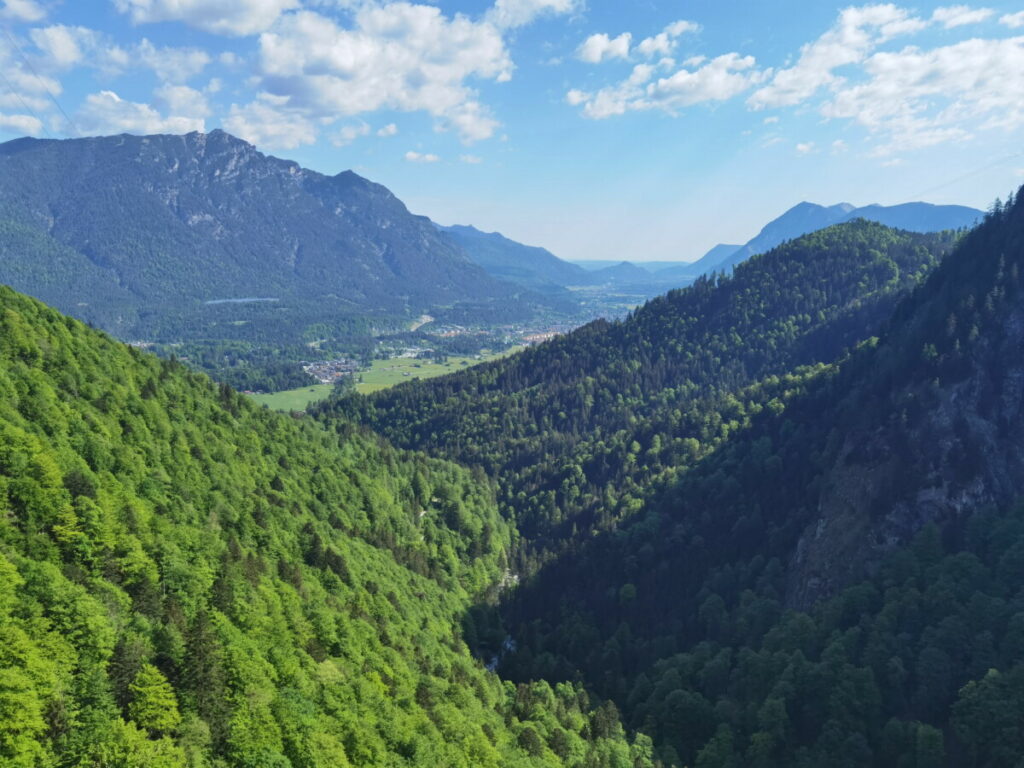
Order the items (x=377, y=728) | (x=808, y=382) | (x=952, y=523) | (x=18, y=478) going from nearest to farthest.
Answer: (x=18, y=478) → (x=377, y=728) → (x=952, y=523) → (x=808, y=382)

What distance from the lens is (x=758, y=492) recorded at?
541 ft

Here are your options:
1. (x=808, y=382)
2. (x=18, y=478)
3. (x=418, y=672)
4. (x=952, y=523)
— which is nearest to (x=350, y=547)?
(x=418, y=672)

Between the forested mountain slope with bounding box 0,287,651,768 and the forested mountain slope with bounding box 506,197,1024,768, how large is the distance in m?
20.3

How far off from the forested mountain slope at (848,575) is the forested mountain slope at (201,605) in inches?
801

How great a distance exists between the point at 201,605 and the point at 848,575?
369 feet

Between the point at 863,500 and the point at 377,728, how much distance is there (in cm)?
10623

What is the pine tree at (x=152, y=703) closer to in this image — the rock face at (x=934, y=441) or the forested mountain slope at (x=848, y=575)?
the forested mountain slope at (x=848, y=575)

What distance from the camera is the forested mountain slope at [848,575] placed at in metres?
98.1

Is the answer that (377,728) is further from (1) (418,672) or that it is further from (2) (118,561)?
(2) (118,561)

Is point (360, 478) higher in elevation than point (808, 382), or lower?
lower

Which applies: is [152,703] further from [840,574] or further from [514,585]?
[514,585]

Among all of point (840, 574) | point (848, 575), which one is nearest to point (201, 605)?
point (840, 574)

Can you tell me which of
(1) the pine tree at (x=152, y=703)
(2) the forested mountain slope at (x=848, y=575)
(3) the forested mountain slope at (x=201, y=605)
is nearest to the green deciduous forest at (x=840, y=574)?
(2) the forested mountain slope at (x=848, y=575)

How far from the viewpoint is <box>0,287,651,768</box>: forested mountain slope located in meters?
55.2
